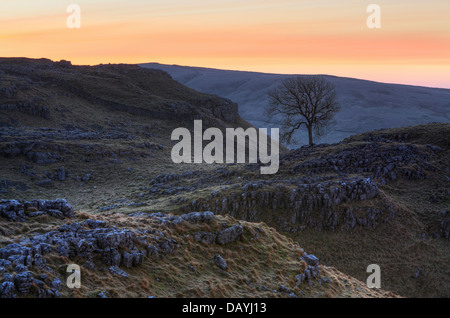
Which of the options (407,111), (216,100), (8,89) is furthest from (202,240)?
(407,111)

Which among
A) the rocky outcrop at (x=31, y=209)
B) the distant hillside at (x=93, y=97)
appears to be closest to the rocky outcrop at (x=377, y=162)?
the rocky outcrop at (x=31, y=209)

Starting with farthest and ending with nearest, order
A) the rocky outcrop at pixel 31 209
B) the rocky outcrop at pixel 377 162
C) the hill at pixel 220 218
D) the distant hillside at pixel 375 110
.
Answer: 1. the distant hillside at pixel 375 110
2. the rocky outcrop at pixel 377 162
3. the rocky outcrop at pixel 31 209
4. the hill at pixel 220 218

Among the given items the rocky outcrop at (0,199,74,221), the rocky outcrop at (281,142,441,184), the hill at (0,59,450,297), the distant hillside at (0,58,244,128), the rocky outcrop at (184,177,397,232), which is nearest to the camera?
the hill at (0,59,450,297)

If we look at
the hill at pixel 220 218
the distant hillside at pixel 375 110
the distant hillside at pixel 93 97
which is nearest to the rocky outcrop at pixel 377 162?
the hill at pixel 220 218

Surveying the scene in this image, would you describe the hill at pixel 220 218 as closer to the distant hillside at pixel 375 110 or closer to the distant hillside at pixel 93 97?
the distant hillside at pixel 93 97

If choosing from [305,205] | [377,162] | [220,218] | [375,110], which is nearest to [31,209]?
[220,218]

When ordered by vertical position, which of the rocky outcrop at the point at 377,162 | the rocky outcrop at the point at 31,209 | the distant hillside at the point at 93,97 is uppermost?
the distant hillside at the point at 93,97

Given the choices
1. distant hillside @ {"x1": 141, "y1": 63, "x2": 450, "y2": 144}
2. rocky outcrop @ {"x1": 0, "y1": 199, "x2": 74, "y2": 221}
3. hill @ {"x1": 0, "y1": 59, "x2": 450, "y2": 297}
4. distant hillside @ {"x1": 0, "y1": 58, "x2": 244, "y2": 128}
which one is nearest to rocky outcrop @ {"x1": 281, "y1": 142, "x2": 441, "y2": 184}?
hill @ {"x1": 0, "y1": 59, "x2": 450, "y2": 297}

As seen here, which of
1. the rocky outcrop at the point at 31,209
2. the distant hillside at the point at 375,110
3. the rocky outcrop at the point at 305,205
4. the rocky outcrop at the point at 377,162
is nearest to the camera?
the rocky outcrop at the point at 31,209

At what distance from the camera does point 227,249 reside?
738 inches

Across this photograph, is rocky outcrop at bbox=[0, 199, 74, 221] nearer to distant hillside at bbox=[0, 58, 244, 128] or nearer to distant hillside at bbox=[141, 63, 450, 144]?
distant hillside at bbox=[0, 58, 244, 128]

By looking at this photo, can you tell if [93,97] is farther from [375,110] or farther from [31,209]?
[375,110]

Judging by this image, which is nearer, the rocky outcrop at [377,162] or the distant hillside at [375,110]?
the rocky outcrop at [377,162]

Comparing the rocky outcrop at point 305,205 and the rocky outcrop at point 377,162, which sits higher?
the rocky outcrop at point 377,162
